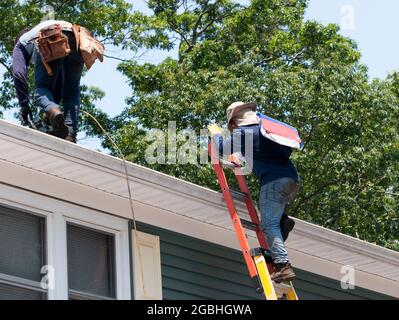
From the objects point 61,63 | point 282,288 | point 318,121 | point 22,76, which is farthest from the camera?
point 318,121

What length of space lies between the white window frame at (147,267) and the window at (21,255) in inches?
35.3

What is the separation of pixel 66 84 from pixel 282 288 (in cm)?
257

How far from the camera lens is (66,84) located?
29.4 feet

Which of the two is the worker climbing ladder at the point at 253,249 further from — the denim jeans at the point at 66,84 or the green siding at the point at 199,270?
the denim jeans at the point at 66,84

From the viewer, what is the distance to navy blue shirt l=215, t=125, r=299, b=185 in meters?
8.20

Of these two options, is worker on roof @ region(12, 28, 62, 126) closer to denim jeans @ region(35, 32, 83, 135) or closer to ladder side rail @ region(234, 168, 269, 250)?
denim jeans @ region(35, 32, 83, 135)

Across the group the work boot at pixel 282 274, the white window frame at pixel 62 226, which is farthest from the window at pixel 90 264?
the work boot at pixel 282 274

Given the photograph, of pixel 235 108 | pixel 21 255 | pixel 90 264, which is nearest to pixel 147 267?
pixel 90 264

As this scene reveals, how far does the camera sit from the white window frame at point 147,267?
26.9 ft

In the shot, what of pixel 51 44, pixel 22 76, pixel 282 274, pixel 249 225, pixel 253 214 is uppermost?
pixel 51 44

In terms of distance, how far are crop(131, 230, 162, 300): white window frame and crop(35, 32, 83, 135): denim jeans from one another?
1.11 metres

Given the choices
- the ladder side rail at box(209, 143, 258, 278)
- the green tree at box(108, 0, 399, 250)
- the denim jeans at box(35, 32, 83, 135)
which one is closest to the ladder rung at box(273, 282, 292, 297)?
the ladder side rail at box(209, 143, 258, 278)

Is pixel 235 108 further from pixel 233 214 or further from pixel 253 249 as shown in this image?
pixel 253 249
